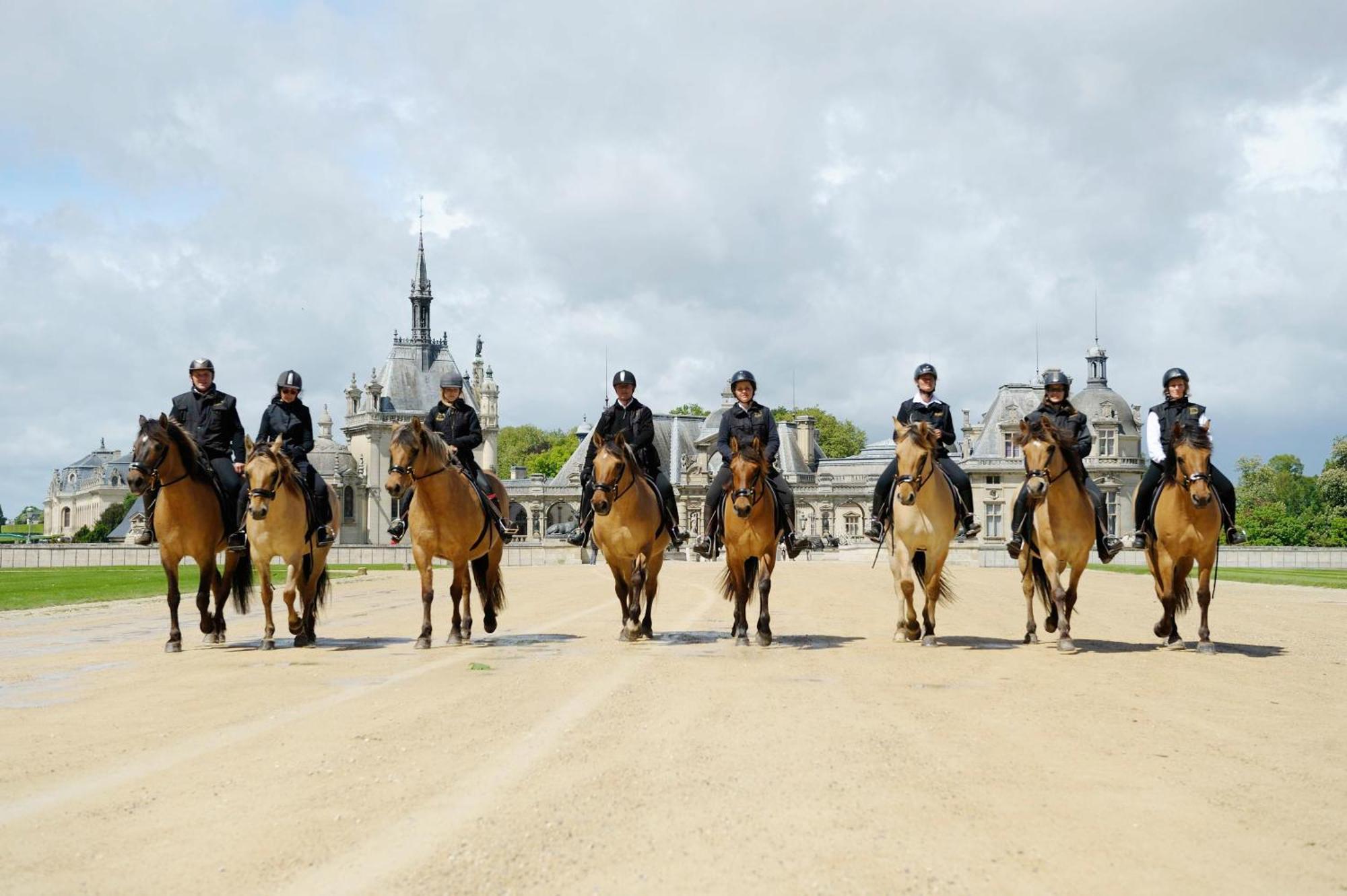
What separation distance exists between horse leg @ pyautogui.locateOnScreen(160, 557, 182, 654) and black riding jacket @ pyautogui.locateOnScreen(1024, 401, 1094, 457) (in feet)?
37.1

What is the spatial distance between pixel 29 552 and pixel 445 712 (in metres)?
62.5

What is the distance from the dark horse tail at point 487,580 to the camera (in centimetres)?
1753

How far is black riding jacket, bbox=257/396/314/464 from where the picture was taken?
17.0 metres

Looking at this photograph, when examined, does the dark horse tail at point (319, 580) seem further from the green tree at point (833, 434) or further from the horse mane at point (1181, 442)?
the green tree at point (833, 434)

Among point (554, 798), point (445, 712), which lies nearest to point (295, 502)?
point (445, 712)

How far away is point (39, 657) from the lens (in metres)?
15.1

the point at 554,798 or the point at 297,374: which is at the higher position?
the point at 297,374

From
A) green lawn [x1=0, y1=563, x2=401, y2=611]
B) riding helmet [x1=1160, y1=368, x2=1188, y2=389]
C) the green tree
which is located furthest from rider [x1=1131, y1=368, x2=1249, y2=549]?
the green tree

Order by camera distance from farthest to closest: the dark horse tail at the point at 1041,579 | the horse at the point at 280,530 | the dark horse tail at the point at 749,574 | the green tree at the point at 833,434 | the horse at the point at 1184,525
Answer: the green tree at the point at 833,434, the dark horse tail at the point at 749,574, the dark horse tail at the point at 1041,579, the horse at the point at 280,530, the horse at the point at 1184,525

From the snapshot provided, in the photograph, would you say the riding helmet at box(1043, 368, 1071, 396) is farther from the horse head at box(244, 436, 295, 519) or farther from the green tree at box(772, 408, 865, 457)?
the green tree at box(772, 408, 865, 457)

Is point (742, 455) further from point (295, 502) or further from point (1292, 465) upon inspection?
point (1292, 465)

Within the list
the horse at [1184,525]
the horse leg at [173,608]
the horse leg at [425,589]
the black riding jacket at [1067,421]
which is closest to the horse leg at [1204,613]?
the horse at [1184,525]

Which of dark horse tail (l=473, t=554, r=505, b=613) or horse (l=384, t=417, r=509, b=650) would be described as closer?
horse (l=384, t=417, r=509, b=650)

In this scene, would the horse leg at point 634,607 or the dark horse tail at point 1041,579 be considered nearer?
the dark horse tail at point 1041,579
